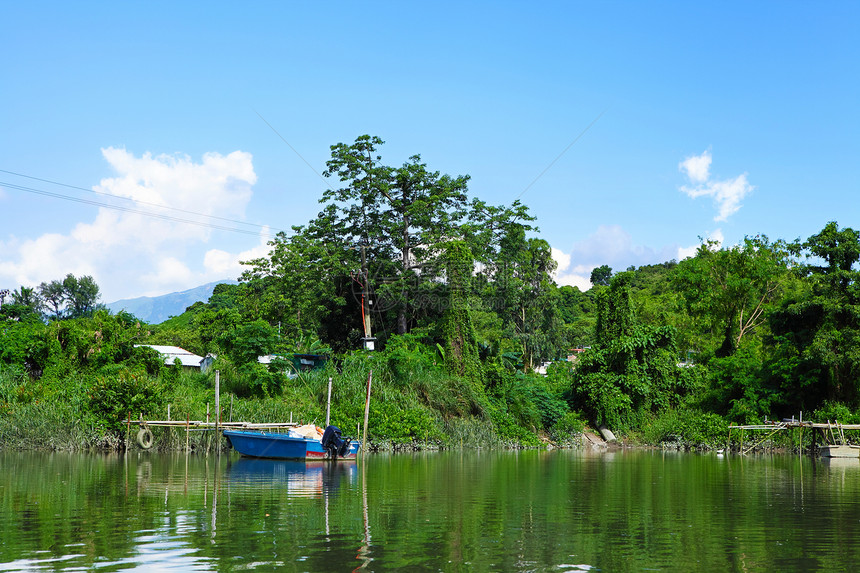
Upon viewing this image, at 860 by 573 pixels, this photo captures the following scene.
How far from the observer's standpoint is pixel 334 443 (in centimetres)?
3141

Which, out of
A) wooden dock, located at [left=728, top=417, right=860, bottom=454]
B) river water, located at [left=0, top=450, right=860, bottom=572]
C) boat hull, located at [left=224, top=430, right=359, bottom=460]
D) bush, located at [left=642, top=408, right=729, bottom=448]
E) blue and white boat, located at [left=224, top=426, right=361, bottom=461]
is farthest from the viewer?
bush, located at [left=642, top=408, right=729, bottom=448]

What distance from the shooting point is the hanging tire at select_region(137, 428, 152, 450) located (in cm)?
3362

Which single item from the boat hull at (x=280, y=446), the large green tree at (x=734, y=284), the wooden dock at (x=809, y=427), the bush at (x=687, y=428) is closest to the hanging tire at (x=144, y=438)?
the boat hull at (x=280, y=446)

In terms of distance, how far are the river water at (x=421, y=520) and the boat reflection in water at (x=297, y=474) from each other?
0.39 ft

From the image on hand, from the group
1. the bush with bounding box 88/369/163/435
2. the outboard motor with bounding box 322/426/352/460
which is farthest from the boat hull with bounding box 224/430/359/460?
the bush with bounding box 88/369/163/435

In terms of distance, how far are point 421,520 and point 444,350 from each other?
32557 mm

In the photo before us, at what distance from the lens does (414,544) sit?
460 inches

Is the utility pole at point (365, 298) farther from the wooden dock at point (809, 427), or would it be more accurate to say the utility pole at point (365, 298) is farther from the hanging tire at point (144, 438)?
the wooden dock at point (809, 427)

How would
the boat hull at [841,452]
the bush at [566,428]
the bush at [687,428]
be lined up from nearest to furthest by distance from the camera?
1. the boat hull at [841,452]
2. the bush at [687,428]
3. the bush at [566,428]

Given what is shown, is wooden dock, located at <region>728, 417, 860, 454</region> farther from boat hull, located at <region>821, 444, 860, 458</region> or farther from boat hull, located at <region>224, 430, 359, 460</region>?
boat hull, located at <region>224, 430, 359, 460</region>

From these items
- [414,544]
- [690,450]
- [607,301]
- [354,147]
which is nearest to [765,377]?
[690,450]

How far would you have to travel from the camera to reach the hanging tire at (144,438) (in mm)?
33625

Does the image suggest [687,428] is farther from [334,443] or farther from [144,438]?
[144,438]

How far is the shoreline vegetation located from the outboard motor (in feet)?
20.5
